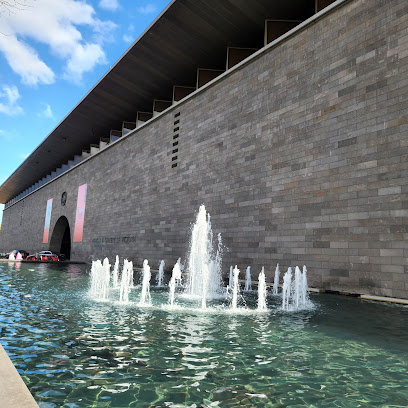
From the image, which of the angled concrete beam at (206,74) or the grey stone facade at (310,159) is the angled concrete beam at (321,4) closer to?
the grey stone facade at (310,159)

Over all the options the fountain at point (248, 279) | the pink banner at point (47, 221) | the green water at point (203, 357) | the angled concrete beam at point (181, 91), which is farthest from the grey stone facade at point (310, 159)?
the pink banner at point (47, 221)

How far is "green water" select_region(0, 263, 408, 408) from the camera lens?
9.78 feet

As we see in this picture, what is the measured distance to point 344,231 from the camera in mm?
11188

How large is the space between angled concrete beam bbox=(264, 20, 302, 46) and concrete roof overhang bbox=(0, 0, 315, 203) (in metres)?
0.29

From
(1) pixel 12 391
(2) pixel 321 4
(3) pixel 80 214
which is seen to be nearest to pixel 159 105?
(2) pixel 321 4

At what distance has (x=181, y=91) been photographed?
22781 millimetres

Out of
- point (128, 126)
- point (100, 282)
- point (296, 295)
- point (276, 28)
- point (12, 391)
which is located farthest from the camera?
point (128, 126)

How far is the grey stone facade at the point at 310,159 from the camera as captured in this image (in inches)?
406

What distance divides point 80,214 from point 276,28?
24265 millimetres

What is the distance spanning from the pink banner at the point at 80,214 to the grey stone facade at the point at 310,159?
44.2 ft

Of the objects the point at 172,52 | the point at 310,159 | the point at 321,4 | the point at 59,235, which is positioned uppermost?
the point at 172,52

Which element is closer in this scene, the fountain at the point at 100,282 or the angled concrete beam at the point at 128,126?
the fountain at the point at 100,282

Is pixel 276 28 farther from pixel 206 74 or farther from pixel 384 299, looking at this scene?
pixel 384 299

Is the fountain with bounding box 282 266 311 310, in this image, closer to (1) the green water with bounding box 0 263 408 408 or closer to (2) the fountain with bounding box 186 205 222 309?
(1) the green water with bounding box 0 263 408 408
